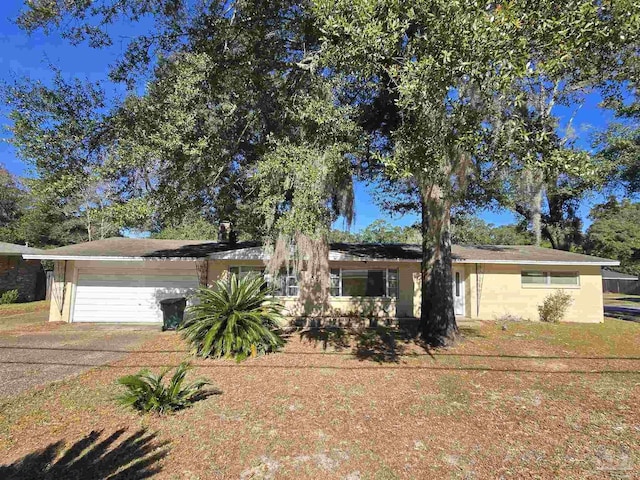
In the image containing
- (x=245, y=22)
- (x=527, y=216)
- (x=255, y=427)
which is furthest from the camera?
(x=527, y=216)

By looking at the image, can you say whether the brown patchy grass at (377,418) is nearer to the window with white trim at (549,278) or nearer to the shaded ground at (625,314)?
the window with white trim at (549,278)

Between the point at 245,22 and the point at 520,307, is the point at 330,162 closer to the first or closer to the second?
the point at 245,22

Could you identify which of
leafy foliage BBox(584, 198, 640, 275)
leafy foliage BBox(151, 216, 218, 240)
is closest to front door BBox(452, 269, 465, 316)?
leafy foliage BBox(151, 216, 218, 240)

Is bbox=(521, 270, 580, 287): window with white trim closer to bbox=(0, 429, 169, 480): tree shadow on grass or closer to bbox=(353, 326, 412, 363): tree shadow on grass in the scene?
bbox=(353, 326, 412, 363): tree shadow on grass

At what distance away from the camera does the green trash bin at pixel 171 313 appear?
1102 centimetres

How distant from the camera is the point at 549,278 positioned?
43.5ft

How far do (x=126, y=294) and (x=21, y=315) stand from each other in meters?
4.83

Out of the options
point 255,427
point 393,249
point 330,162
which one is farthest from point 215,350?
point 393,249

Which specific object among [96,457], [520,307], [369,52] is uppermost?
[369,52]

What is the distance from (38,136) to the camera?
7051 mm

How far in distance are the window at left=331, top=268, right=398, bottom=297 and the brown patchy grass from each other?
4.77 metres

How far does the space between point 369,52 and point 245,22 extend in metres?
3.82

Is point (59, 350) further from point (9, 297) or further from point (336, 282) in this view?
point (9, 297)

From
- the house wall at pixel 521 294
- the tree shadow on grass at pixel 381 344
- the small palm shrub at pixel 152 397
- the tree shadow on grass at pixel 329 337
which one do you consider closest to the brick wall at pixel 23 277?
the tree shadow on grass at pixel 329 337
